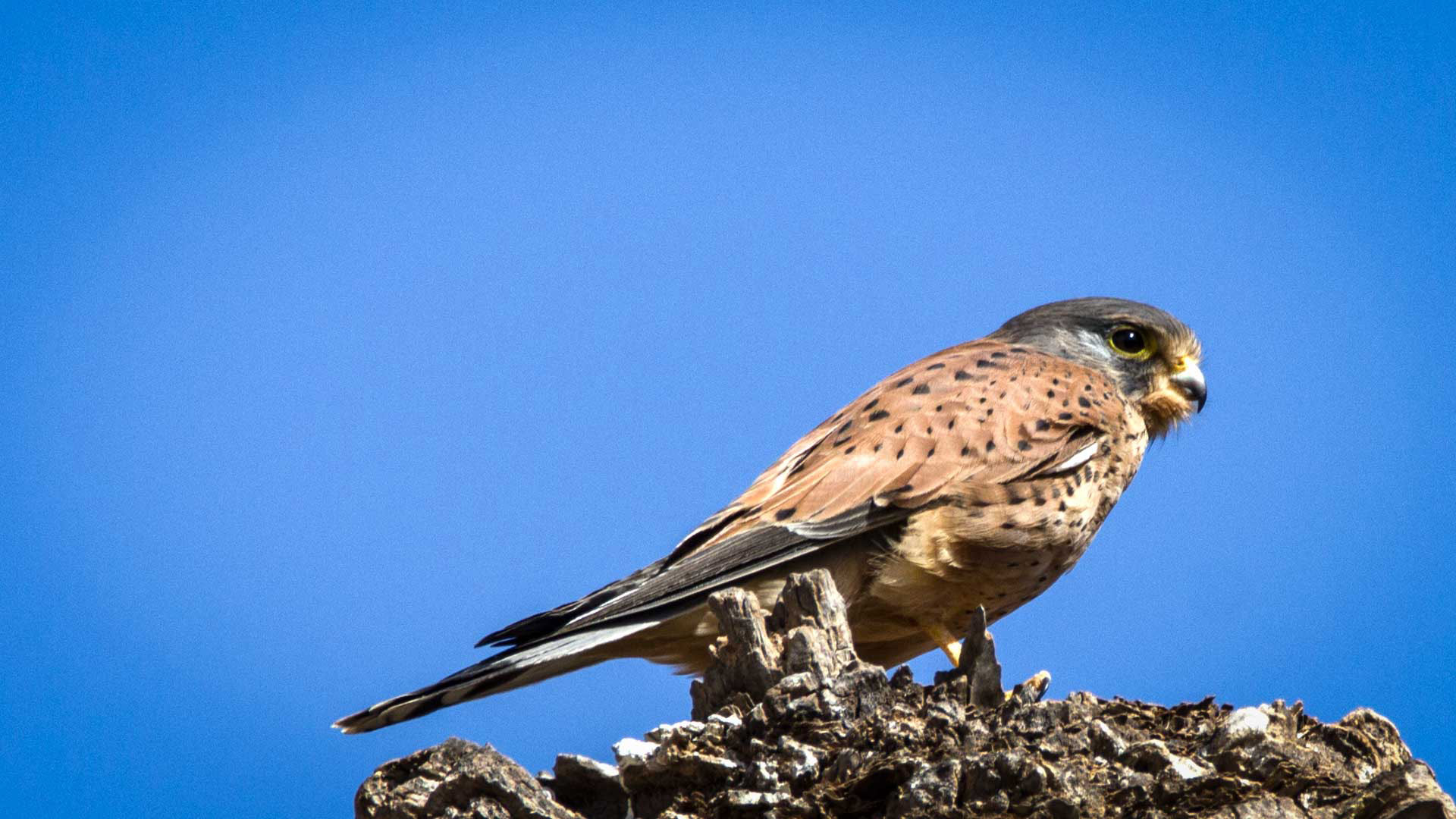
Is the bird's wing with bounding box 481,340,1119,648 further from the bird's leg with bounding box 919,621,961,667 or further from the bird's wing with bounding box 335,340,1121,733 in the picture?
the bird's leg with bounding box 919,621,961,667

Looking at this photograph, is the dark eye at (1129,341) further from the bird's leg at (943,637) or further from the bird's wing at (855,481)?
the bird's leg at (943,637)

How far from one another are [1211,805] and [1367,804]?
25 centimetres

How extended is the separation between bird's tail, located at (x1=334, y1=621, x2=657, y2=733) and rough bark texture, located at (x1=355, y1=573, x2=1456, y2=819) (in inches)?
11.8

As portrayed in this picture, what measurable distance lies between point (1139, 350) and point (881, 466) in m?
1.20

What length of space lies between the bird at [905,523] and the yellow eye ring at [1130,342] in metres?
0.31

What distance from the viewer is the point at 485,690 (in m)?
3.06

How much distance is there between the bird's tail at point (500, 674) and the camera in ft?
9.70

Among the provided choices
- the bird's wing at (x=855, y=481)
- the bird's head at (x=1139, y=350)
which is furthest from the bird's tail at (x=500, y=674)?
the bird's head at (x=1139, y=350)

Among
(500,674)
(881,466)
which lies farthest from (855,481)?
(500,674)

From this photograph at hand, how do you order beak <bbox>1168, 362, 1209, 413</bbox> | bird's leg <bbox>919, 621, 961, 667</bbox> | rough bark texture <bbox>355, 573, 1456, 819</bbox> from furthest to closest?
beak <bbox>1168, 362, 1209, 413</bbox> < bird's leg <bbox>919, 621, 961, 667</bbox> < rough bark texture <bbox>355, 573, 1456, 819</bbox>

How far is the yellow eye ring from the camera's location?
4371 mm

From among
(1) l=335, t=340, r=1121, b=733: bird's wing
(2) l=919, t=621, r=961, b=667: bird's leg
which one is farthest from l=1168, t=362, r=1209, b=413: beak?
(2) l=919, t=621, r=961, b=667: bird's leg

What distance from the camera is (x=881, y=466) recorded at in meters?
3.62

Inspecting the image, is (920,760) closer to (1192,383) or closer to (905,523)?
(905,523)
